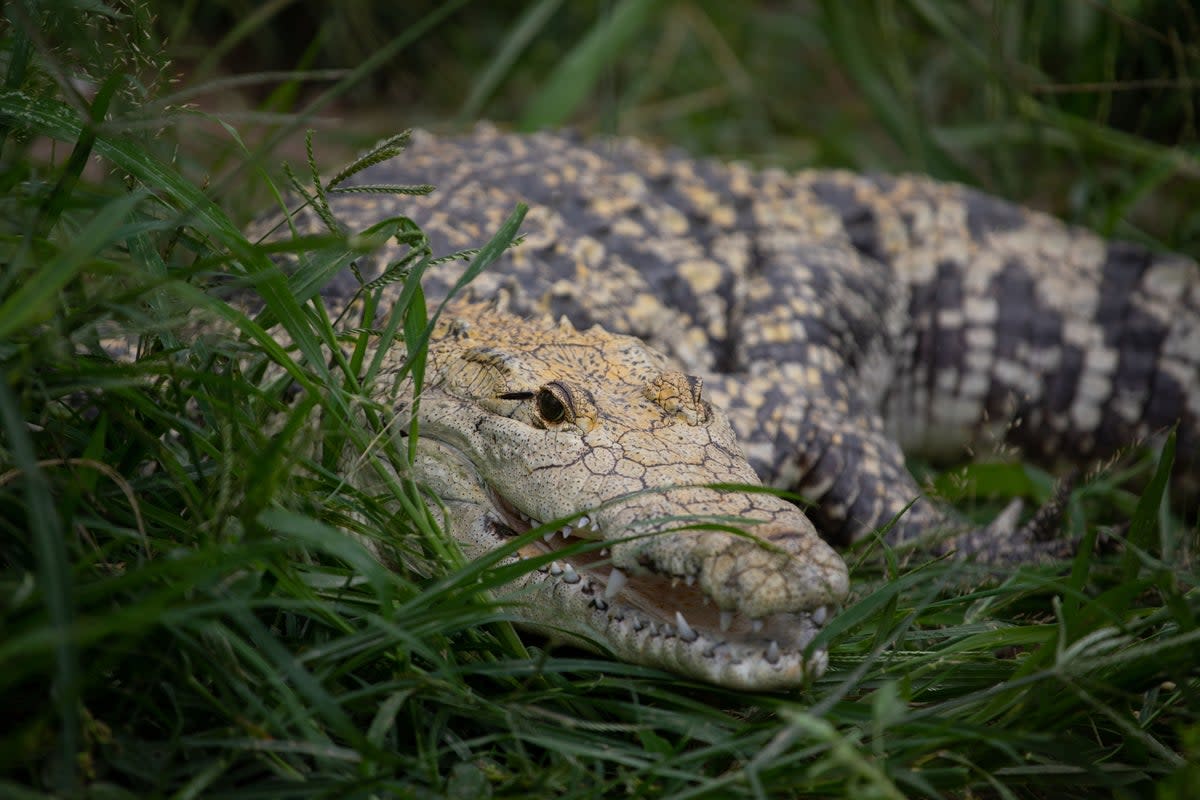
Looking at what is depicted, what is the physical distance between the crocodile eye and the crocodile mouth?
0.89 ft

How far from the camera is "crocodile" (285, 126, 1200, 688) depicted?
2043 mm

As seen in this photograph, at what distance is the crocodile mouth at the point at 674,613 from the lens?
1.95 metres

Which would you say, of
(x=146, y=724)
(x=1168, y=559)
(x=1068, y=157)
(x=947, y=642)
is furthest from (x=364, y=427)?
(x=1068, y=157)

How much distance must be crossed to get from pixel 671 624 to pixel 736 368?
5.74 feet

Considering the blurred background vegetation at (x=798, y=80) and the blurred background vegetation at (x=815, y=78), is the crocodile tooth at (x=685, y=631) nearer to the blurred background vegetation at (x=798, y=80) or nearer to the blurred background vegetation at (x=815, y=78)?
the blurred background vegetation at (x=815, y=78)

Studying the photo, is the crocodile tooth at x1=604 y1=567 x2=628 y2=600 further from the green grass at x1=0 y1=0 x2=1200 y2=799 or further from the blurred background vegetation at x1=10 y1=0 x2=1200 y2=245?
the blurred background vegetation at x1=10 y1=0 x2=1200 y2=245

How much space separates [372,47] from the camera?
5.95 m

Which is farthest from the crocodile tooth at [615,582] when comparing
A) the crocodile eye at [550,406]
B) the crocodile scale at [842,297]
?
the crocodile scale at [842,297]

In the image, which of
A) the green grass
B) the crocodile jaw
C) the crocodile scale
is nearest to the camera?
the green grass

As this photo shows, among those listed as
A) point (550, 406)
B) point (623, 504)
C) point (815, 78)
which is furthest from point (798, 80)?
point (623, 504)

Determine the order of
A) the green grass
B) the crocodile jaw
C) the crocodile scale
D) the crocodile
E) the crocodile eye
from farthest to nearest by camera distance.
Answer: the crocodile scale → the crocodile eye → the crocodile → the crocodile jaw → the green grass

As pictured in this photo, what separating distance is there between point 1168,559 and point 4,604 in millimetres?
2638

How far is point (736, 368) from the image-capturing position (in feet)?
12.0

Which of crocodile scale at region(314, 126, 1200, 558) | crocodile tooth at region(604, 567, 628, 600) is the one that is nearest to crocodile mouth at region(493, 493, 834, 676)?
crocodile tooth at region(604, 567, 628, 600)
